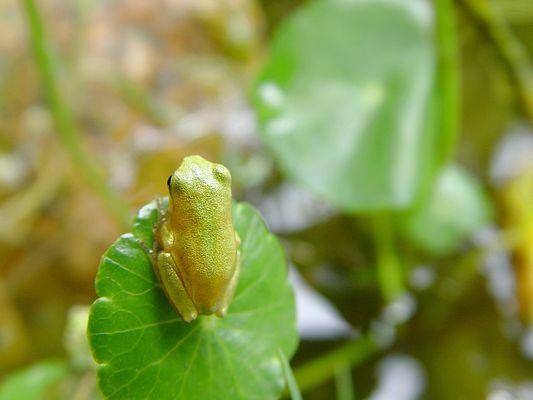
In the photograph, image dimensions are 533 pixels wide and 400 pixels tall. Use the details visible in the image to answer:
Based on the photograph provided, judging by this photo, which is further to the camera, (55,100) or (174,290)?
(55,100)

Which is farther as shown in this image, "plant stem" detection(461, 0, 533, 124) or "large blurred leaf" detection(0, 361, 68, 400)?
"plant stem" detection(461, 0, 533, 124)

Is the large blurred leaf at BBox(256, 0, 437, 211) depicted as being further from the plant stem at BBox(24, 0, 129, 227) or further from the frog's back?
the frog's back

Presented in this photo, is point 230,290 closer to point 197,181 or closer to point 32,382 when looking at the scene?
point 197,181

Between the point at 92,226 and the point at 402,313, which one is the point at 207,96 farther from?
the point at 402,313

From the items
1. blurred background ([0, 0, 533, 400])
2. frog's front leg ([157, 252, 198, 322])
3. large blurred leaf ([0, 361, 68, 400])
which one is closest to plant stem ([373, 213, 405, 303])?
blurred background ([0, 0, 533, 400])

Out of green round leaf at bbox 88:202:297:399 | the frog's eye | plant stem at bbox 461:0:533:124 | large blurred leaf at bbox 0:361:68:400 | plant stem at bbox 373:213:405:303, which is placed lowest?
plant stem at bbox 373:213:405:303

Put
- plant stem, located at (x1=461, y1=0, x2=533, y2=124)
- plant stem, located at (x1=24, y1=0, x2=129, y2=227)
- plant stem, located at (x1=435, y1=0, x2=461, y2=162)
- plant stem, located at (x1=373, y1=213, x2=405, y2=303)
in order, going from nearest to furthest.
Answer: plant stem, located at (x1=24, y1=0, x2=129, y2=227), plant stem, located at (x1=435, y1=0, x2=461, y2=162), plant stem, located at (x1=373, y1=213, x2=405, y2=303), plant stem, located at (x1=461, y1=0, x2=533, y2=124)

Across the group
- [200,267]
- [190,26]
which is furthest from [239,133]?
[200,267]

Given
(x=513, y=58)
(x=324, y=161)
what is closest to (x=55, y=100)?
(x=324, y=161)
